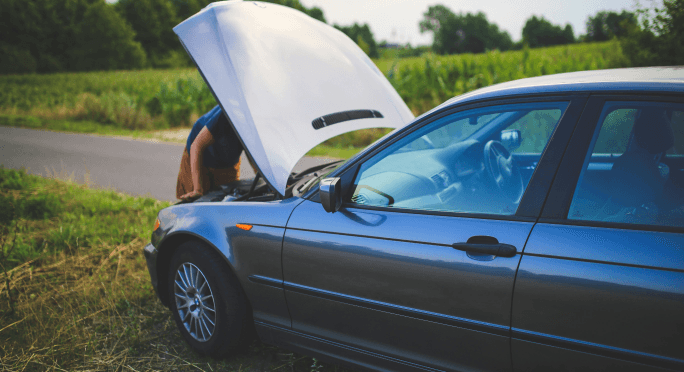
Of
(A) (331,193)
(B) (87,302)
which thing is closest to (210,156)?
(B) (87,302)

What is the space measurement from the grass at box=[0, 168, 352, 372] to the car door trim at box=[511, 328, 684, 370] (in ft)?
4.48

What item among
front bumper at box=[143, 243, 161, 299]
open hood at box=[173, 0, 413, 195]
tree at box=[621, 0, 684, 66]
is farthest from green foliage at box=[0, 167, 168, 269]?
tree at box=[621, 0, 684, 66]

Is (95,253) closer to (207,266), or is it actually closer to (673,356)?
(207,266)

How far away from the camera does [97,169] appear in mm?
9180

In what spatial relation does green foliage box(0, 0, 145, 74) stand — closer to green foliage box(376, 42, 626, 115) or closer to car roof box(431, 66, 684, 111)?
green foliage box(376, 42, 626, 115)

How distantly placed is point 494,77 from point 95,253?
11099 millimetres

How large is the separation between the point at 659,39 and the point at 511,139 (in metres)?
6.50

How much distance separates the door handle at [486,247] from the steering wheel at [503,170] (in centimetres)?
26

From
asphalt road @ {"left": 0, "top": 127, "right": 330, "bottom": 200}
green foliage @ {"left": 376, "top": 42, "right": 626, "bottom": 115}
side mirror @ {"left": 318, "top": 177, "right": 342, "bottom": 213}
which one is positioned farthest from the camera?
green foliage @ {"left": 376, "top": 42, "right": 626, "bottom": 115}

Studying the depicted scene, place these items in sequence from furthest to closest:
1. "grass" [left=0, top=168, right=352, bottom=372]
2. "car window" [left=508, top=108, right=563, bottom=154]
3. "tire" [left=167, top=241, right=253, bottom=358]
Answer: "grass" [left=0, top=168, right=352, bottom=372]
"tire" [left=167, top=241, right=253, bottom=358]
"car window" [left=508, top=108, right=563, bottom=154]

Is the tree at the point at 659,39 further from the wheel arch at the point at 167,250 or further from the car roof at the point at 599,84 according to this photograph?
the wheel arch at the point at 167,250

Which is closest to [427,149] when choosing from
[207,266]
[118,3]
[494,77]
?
[207,266]

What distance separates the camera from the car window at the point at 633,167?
67.1 inches

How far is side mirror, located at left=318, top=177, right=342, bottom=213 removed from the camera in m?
2.17
